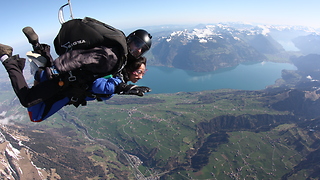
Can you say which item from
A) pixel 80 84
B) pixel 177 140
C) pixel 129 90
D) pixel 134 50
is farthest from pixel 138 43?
pixel 177 140

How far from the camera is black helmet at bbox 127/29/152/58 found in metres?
4.50

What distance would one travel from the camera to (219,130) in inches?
5069

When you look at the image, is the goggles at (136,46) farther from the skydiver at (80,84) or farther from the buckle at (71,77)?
the buckle at (71,77)

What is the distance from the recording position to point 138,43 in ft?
14.9

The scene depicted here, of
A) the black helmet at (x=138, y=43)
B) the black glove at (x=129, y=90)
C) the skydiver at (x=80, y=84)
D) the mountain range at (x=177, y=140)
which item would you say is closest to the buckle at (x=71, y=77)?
the skydiver at (x=80, y=84)

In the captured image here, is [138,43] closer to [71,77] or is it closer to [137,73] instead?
[137,73]

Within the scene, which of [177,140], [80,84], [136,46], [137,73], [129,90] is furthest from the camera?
[177,140]

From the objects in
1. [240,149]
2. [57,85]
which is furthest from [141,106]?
[57,85]

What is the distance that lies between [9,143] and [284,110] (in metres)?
Answer: 209

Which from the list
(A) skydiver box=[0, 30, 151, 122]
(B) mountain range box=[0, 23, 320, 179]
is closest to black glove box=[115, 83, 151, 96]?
(A) skydiver box=[0, 30, 151, 122]

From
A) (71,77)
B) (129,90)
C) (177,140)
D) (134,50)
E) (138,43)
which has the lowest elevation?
(177,140)

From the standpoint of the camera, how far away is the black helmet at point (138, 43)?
177 inches

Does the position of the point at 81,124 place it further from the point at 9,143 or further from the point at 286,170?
the point at 286,170

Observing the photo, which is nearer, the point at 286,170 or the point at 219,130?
the point at 286,170
